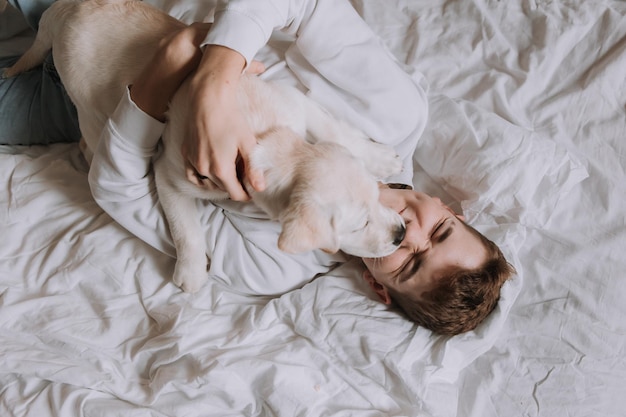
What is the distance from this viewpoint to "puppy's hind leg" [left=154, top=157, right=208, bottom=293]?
1.73 m

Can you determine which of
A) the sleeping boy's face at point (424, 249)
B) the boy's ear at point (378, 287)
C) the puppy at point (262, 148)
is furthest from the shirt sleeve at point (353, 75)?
the boy's ear at point (378, 287)

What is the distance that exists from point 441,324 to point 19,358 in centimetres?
131

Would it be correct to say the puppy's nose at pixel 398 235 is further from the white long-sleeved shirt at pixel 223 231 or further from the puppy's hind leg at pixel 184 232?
the puppy's hind leg at pixel 184 232

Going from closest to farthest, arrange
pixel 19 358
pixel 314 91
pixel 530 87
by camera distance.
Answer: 1. pixel 19 358
2. pixel 314 91
3. pixel 530 87

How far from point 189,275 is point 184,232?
0.50ft

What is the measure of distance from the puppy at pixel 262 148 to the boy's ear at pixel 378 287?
0.98ft

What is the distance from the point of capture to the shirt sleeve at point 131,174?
61.9 inches

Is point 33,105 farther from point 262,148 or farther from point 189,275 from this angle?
point 262,148

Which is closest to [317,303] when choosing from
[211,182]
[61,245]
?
[211,182]

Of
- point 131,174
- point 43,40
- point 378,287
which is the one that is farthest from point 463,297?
point 43,40

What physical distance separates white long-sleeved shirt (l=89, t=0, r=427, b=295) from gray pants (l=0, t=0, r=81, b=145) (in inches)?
21.8

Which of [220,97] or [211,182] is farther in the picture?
[211,182]

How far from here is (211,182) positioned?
5.18 feet

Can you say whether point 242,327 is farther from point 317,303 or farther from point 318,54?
point 318,54
